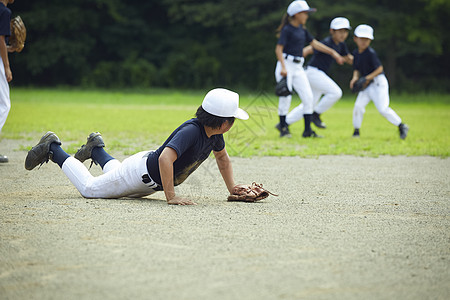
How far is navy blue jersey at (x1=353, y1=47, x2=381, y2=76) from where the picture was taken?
11742 millimetres

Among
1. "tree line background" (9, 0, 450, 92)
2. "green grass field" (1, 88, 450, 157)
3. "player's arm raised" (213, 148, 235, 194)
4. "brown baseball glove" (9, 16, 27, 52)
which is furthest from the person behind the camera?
"tree line background" (9, 0, 450, 92)

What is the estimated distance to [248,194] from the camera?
5.52 m

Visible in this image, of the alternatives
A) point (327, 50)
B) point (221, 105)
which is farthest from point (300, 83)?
point (221, 105)

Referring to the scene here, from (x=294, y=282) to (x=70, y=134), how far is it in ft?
29.8

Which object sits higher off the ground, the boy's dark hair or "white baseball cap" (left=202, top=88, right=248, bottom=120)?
"white baseball cap" (left=202, top=88, right=248, bottom=120)

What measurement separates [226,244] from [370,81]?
28.4ft

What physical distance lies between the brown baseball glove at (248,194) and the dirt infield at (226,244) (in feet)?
0.36

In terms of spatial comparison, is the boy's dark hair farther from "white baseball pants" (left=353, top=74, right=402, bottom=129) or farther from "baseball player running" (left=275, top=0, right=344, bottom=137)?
"white baseball pants" (left=353, top=74, right=402, bottom=129)

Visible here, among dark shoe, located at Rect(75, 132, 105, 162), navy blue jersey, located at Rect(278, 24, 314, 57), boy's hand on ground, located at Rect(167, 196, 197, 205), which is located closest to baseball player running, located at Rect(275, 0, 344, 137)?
navy blue jersey, located at Rect(278, 24, 314, 57)

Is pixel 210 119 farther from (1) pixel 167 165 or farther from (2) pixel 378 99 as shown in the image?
(2) pixel 378 99

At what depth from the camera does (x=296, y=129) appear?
14.2 m

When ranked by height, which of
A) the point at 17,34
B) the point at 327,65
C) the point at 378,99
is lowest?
the point at 378,99

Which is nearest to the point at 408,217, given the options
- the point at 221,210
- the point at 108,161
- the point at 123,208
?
the point at 221,210

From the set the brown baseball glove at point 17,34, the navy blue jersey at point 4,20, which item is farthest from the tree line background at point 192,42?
the navy blue jersey at point 4,20
